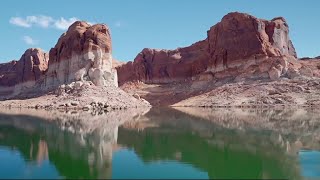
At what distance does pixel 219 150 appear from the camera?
25844 mm

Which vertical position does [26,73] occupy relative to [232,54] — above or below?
below

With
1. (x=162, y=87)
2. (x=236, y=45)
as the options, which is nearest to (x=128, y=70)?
(x=162, y=87)

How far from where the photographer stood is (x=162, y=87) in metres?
124

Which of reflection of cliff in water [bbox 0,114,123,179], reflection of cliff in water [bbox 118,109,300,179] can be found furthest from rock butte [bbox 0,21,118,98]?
reflection of cliff in water [bbox 118,109,300,179]

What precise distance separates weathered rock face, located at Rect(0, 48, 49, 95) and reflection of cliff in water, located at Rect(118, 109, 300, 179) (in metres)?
80.7

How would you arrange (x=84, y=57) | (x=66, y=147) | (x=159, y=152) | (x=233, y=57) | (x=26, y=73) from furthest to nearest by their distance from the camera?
1. (x=26, y=73)
2. (x=233, y=57)
3. (x=84, y=57)
4. (x=66, y=147)
5. (x=159, y=152)

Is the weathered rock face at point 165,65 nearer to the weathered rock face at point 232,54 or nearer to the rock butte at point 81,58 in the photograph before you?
the weathered rock face at point 232,54

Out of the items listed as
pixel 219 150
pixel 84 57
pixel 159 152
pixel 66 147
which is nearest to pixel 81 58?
pixel 84 57

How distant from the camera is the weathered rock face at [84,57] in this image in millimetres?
81250

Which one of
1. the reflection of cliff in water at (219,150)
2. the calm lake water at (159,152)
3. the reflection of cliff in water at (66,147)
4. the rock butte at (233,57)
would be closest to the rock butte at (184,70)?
the rock butte at (233,57)

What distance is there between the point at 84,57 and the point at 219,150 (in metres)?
60.8

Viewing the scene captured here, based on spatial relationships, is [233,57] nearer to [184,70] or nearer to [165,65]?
[184,70]

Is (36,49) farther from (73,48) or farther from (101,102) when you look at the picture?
(101,102)

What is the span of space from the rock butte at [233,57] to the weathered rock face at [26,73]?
30.3 metres
